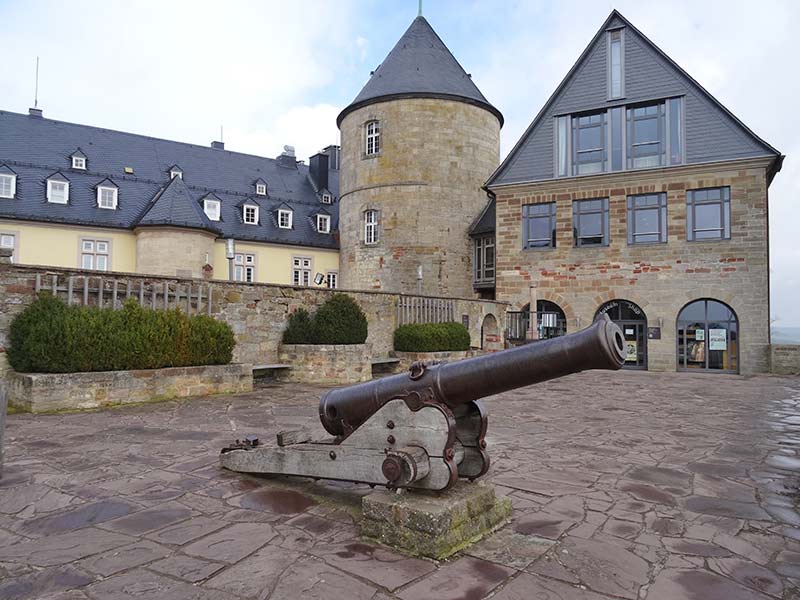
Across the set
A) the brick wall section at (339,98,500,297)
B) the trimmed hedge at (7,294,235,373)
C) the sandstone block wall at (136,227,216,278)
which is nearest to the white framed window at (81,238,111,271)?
the sandstone block wall at (136,227,216,278)

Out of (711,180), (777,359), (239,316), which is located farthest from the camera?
(711,180)

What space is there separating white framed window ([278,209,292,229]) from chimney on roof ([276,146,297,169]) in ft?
18.9

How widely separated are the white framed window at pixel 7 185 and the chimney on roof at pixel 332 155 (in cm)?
1726

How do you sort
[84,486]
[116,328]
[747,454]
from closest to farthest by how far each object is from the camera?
[84,486] < [747,454] < [116,328]

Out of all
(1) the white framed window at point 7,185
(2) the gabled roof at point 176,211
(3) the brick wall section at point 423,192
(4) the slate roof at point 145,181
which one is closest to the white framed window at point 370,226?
(3) the brick wall section at point 423,192

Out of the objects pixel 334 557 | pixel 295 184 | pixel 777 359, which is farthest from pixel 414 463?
pixel 295 184

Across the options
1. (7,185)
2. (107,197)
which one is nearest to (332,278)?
(107,197)

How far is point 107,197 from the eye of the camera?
27.9 meters

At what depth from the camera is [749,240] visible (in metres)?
18.5

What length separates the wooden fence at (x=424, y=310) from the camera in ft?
52.3

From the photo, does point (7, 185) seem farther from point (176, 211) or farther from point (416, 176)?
point (416, 176)

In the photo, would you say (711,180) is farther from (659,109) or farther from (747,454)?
(747,454)

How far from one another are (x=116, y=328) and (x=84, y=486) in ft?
17.0

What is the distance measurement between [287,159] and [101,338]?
3062cm
